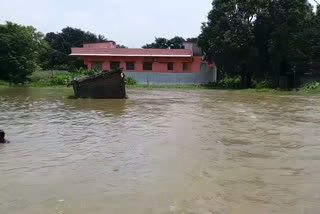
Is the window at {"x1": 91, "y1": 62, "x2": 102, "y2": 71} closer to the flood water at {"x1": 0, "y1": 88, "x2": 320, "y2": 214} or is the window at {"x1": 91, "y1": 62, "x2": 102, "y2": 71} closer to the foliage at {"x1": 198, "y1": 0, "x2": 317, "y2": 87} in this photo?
the foliage at {"x1": 198, "y1": 0, "x2": 317, "y2": 87}

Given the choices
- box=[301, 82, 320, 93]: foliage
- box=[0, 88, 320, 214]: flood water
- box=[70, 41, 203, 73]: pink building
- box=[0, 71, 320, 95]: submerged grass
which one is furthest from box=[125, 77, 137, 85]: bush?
box=[0, 88, 320, 214]: flood water

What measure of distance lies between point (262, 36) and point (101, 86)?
1991 cm

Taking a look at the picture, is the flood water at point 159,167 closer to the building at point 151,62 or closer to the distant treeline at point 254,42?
the distant treeline at point 254,42

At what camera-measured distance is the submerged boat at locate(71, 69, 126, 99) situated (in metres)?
23.8

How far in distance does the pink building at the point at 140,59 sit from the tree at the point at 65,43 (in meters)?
6.36

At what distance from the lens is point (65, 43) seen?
6525 cm

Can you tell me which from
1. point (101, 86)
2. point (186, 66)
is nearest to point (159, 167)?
point (101, 86)

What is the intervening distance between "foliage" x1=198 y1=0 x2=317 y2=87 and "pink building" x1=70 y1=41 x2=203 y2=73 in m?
7.85

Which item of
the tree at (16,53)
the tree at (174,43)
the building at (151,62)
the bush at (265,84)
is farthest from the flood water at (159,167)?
the tree at (174,43)

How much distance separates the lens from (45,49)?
174 ft

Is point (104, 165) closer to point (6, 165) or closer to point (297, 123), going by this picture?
point (6, 165)

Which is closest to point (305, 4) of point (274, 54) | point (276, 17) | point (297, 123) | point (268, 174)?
point (276, 17)

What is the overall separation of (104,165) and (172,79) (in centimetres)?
4011

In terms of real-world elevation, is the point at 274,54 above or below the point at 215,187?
above
